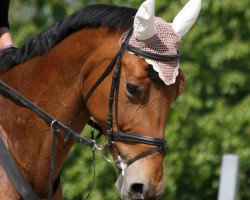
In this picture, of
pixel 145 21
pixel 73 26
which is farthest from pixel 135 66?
pixel 73 26

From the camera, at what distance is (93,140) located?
481cm

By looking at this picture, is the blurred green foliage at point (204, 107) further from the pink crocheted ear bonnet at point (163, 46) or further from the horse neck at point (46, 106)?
the pink crocheted ear bonnet at point (163, 46)

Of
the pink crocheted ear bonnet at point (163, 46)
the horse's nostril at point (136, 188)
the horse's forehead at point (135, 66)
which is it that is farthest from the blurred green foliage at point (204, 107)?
the horse's nostril at point (136, 188)

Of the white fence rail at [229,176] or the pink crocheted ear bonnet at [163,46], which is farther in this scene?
the pink crocheted ear bonnet at [163,46]

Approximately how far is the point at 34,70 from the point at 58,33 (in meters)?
0.27

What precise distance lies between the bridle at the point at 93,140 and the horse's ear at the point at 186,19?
16 centimetres

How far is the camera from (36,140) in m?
4.87

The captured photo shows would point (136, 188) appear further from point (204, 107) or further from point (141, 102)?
point (204, 107)

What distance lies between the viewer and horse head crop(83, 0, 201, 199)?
4.44 m

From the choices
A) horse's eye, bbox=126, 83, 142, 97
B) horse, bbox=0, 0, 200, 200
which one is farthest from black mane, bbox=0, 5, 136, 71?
horse's eye, bbox=126, 83, 142, 97

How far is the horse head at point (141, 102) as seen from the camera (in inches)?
175

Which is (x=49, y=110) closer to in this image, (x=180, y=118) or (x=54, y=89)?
(x=54, y=89)

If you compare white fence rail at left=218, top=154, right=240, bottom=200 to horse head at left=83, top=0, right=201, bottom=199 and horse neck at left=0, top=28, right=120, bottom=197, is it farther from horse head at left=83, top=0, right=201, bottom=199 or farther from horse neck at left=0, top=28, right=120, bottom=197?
horse neck at left=0, top=28, right=120, bottom=197

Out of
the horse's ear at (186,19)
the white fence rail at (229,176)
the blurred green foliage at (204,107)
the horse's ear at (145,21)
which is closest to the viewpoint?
the white fence rail at (229,176)
